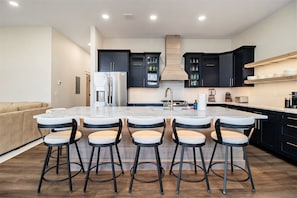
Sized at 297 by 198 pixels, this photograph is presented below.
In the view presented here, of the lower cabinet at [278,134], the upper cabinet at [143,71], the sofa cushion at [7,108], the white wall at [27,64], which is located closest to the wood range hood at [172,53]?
the upper cabinet at [143,71]

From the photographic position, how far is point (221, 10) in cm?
414

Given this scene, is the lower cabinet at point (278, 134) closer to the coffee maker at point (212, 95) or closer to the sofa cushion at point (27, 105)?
the coffee maker at point (212, 95)

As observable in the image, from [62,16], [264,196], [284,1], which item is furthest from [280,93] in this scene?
[62,16]

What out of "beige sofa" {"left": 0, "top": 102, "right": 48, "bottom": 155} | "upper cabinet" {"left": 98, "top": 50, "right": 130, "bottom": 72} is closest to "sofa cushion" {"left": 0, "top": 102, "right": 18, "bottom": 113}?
"beige sofa" {"left": 0, "top": 102, "right": 48, "bottom": 155}

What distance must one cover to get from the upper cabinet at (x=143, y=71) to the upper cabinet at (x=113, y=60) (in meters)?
0.30

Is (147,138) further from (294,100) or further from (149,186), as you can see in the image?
(294,100)

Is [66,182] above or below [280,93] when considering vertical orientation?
below

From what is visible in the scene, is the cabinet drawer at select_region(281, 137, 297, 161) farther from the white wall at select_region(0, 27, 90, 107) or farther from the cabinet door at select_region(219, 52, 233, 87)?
the white wall at select_region(0, 27, 90, 107)

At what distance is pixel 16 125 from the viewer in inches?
151

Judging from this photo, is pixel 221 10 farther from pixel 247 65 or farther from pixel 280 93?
pixel 280 93

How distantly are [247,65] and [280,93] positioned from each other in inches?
45.5

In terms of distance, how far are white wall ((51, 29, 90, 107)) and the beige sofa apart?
3.65 ft

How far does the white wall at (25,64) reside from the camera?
5.25 meters

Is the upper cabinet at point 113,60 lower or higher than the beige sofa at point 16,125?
higher
